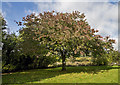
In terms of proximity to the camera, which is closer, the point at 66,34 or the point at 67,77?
the point at 67,77

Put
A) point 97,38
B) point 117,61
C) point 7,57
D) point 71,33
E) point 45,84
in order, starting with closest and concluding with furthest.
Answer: point 45,84
point 71,33
point 97,38
point 7,57
point 117,61

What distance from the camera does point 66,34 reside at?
1028 centimetres

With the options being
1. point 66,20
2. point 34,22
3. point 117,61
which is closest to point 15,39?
point 34,22

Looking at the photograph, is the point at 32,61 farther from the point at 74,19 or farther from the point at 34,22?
the point at 74,19

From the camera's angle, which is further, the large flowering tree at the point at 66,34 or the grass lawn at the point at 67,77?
the large flowering tree at the point at 66,34

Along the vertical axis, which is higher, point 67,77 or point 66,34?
point 66,34

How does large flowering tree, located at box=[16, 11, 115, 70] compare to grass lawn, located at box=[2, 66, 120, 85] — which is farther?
large flowering tree, located at box=[16, 11, 115, 70]

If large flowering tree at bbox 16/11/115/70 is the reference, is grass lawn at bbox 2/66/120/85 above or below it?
below

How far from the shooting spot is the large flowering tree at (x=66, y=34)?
34.2 feet

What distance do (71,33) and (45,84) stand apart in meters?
5.84

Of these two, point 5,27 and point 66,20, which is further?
point 5,27

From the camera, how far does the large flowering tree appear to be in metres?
10.4

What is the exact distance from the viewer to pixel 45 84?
7.12 metres

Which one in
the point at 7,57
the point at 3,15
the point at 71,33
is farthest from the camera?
the point at 7,57
